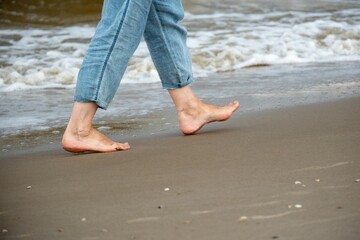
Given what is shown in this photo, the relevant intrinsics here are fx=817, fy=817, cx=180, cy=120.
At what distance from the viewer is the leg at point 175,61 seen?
318 cm

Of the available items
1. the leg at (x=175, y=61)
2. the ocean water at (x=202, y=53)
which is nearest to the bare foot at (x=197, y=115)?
the leg at (x=175, y=61)

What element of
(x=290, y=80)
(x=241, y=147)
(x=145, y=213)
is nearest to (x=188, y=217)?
(x=145, y=213)

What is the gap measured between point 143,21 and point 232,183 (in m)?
0.95

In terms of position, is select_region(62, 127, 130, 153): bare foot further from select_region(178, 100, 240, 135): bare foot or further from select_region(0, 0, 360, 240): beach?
select_region(178, 100, 240, 135): bare foot

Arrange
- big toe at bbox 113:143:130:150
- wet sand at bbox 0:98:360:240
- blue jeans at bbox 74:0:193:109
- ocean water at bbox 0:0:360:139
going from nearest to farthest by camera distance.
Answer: wet sand at bbox 0:98:360:240, blue jeans at bbox 74:0:193:109, big toe at bbox 113:143:130:150, ocean water at bbox 0:0:360:139

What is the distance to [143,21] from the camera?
3.05 m

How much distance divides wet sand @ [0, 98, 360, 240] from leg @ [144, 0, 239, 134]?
0.30 ft

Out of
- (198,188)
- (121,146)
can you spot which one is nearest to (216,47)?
(121,146)

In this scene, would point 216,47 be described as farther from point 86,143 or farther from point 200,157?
point 200,157

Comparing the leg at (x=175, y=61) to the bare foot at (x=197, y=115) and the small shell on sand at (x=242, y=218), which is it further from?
the small shell on sand at (x=242, y=218)

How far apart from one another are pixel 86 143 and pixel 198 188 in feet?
2.95

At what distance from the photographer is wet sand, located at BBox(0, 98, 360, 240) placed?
1.94 metres

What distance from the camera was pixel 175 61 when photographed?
10.7ft

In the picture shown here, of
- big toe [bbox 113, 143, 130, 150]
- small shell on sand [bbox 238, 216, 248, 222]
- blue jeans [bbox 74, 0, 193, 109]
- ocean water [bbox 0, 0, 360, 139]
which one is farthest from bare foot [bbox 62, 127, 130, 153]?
small shell on sand [bbox 238, 216, 248, 222]
